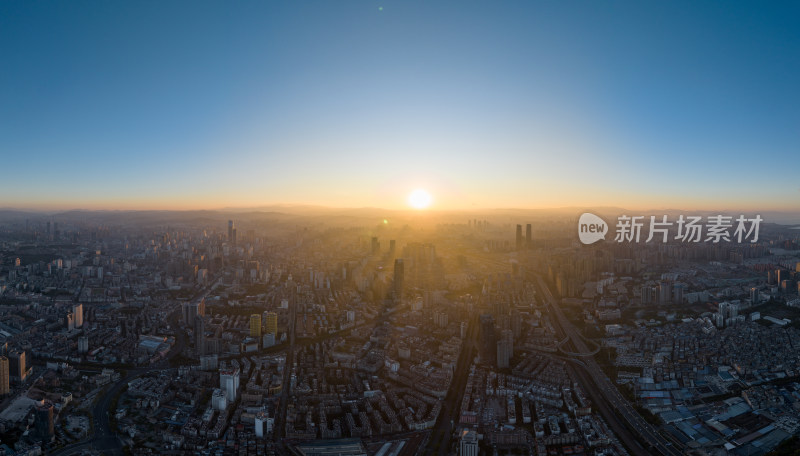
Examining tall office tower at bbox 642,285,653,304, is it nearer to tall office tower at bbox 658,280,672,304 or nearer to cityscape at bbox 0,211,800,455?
cityscape at bbox 0,211,800,455

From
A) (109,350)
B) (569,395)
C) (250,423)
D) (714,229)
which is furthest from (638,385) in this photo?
(109,350)

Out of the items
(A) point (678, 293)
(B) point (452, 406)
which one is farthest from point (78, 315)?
(A) point (678, 293)

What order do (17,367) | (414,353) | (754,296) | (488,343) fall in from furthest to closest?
(754,296), (414,353), (488,343), (17,367)

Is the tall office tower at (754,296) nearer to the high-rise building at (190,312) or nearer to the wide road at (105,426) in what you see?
the wide road at (105,426)

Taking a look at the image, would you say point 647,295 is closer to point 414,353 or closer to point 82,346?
point 414,353

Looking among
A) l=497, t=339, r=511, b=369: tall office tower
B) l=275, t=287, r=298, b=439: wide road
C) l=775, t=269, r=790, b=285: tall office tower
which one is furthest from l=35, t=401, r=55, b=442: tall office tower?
l=775, t=269, r=790, b=285: tall office tower

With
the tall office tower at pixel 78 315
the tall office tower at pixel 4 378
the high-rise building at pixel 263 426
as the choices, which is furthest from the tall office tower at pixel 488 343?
the tall office tower at pixel 78 315

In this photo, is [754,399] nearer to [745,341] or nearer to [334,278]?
[745,341]

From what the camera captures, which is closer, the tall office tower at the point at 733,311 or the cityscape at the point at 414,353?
the cityscape at the point at 414,353
